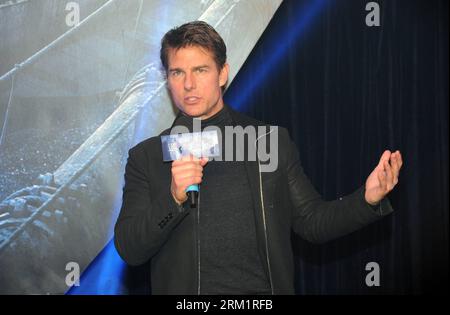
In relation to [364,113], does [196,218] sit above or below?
below

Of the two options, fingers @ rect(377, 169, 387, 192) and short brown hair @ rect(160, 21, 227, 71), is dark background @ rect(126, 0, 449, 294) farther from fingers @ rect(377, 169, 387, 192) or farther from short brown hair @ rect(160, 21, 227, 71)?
fingers @ rect(377, 169, 387, 192)

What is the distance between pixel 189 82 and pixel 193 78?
0.09ft

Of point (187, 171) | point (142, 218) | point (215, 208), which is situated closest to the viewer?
point (187, 171)

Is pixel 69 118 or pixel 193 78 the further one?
pixel 69 118

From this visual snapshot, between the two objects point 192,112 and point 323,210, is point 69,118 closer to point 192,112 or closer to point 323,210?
point 192,112

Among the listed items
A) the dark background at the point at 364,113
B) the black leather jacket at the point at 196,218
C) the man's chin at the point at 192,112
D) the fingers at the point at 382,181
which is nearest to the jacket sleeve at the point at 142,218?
the black leather jacket at the point at 196,218

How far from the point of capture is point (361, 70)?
126 inches

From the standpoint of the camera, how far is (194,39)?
1.71 m

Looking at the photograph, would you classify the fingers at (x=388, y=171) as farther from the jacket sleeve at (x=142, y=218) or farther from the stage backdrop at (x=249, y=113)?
the stage backdrop at (x=249, y=113)

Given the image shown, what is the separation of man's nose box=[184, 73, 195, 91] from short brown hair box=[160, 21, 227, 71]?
0.10 metres

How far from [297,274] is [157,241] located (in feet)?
6.21

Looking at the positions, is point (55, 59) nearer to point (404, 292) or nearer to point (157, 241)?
point (157, 241)

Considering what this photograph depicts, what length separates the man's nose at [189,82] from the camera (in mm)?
1660

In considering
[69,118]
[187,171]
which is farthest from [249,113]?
[187,171]
